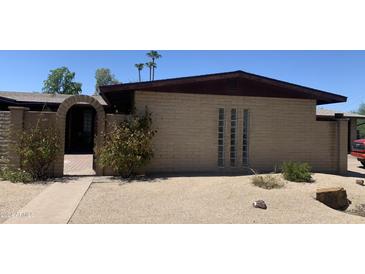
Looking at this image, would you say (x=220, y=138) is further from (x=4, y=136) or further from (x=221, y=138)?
(x=4, y=136)

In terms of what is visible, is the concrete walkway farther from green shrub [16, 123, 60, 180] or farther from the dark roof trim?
the dark roof trim

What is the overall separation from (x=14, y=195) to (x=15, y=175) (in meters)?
1.94

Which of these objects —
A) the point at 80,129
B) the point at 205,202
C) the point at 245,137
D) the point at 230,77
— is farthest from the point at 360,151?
the point at 80,129

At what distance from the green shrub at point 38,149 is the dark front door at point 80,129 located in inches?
421

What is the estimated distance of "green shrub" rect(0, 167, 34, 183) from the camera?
8.97 meters

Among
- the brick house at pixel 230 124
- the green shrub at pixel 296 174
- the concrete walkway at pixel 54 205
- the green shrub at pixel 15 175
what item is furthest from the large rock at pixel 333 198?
the green shrub at pixel 15 175

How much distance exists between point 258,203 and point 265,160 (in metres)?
5.39

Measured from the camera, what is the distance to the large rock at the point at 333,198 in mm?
7438

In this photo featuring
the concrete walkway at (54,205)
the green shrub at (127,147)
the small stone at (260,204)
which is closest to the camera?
the concrete walkway at (54,205)

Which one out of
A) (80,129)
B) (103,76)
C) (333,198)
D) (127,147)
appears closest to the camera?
(333,198)

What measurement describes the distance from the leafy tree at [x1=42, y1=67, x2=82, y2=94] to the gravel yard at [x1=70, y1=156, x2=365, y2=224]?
47.0 meters

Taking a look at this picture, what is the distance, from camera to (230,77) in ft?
36.4

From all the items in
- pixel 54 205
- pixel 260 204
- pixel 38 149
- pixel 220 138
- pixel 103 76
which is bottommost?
pixel 54 205

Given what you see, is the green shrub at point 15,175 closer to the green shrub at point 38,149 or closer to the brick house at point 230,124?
the green shrub at point 38,149
